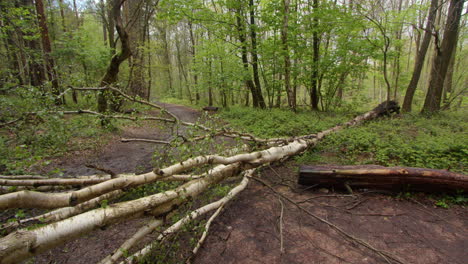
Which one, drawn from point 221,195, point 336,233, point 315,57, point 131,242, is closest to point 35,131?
point 131,242

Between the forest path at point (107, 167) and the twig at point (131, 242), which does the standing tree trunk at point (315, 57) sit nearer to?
the forest path at point (107, 167)

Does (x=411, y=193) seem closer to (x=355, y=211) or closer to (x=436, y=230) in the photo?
(x=436, y=230)

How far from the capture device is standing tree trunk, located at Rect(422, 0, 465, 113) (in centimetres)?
828

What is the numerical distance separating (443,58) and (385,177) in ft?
31.5

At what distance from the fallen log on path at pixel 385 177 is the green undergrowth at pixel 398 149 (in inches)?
27.7

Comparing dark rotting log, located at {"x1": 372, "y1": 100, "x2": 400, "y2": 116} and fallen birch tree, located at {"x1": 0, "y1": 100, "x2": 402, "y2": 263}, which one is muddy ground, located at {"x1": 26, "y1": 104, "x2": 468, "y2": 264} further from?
dark rotting log, located at {"x1": 372, "y1": 100, "x2": 400, "y2": 116}

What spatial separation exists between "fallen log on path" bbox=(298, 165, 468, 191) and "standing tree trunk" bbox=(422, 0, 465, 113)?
8040 millimetres

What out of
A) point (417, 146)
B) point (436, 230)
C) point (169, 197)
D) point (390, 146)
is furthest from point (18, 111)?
point (417, 146)

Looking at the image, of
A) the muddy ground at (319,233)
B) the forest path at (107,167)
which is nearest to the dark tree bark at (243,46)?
the forest path at (107,167)

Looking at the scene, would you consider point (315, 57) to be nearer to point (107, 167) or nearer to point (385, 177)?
point (385, 177)

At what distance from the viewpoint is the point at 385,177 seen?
11.2 feet

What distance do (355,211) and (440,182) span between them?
1529 millimetres

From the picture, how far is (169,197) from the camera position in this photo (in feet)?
7.87

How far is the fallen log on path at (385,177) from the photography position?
3.18 metres
